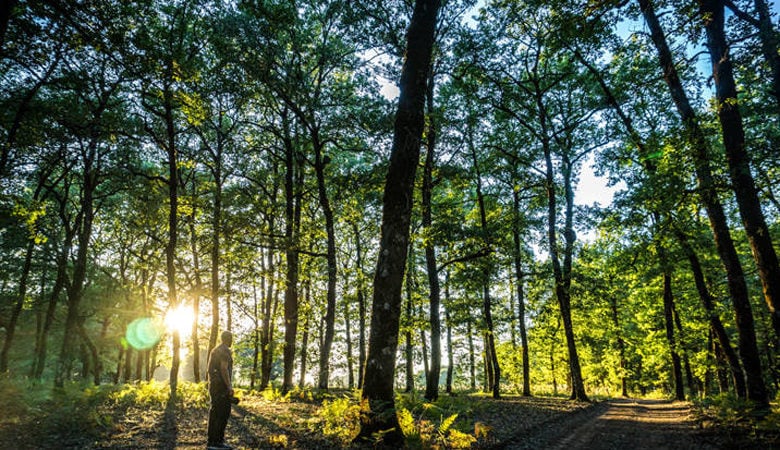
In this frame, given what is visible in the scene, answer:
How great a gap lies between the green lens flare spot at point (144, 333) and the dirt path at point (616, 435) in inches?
1178

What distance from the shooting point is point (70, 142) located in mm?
17734

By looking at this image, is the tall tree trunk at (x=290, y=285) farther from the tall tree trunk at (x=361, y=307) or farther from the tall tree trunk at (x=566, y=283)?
the tall tree trunk at (x=566, y=283)

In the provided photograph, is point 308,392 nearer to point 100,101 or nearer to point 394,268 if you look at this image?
point 394,268

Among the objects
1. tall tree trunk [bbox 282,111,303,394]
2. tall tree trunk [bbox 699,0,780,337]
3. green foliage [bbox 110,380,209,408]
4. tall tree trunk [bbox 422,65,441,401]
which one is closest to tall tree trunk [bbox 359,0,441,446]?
tall tree trunk [bbox 422,65,441,401]

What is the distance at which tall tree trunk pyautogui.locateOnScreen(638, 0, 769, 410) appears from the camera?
28.1ft

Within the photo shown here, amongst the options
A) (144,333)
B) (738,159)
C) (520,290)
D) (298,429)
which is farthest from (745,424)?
(144,333)

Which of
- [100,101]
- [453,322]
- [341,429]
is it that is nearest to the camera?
[341,429]

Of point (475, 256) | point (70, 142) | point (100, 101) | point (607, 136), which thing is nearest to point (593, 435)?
point (475, 256)

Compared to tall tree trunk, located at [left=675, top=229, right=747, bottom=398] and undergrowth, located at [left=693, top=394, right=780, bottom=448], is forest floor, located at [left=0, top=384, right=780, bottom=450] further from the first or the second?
tall tree trunk, located at [left=675, top=229, right=747, bottom=398]

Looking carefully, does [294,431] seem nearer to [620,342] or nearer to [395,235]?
[395,235]

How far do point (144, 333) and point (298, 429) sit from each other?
2920 centimetres

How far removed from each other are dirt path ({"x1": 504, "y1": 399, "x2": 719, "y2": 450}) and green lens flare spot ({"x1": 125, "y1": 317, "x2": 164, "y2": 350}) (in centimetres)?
2993

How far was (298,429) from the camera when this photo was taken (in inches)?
354

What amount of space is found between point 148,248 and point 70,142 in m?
11.9
